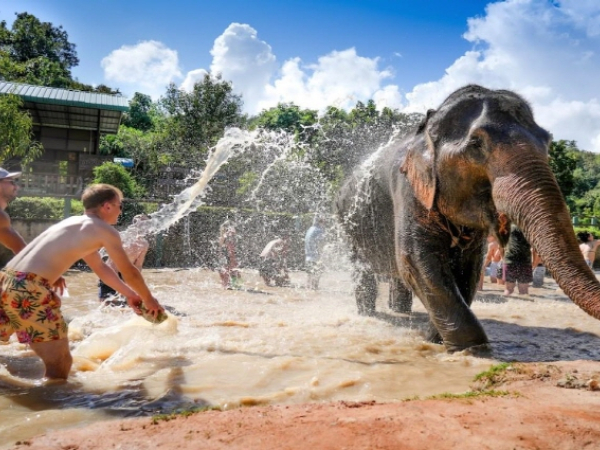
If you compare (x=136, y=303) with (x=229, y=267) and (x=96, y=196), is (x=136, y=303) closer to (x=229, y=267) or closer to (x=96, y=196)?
(x=96, y=196)

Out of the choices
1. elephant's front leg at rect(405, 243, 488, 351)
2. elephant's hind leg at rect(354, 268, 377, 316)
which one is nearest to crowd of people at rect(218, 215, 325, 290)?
elephant's hind leg at rect(354, 268, 377, 316)

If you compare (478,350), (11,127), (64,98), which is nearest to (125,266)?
(478,350)

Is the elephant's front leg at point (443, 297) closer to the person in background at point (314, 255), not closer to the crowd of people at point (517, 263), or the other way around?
the crowd of people at point (517, 263)

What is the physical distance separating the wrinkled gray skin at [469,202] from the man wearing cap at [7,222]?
3545 millimetres

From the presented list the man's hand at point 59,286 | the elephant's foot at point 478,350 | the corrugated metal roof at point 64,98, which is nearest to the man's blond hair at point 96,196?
the man's hand at point 59,286

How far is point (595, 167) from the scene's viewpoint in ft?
191

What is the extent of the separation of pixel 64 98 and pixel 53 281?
56.5 ft

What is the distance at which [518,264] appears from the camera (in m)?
10.3

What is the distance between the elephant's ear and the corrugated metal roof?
52.9 feet

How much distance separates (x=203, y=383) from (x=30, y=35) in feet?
180

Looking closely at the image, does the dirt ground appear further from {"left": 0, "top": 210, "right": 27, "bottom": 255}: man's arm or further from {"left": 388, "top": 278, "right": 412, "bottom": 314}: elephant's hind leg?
{"left": 388, "top": 278, "right": 412, "bottom": 314}: elephant's hind leg

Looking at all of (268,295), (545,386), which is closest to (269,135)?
(268,295)

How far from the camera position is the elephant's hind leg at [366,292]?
7.97 meters

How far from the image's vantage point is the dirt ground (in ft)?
8.20
